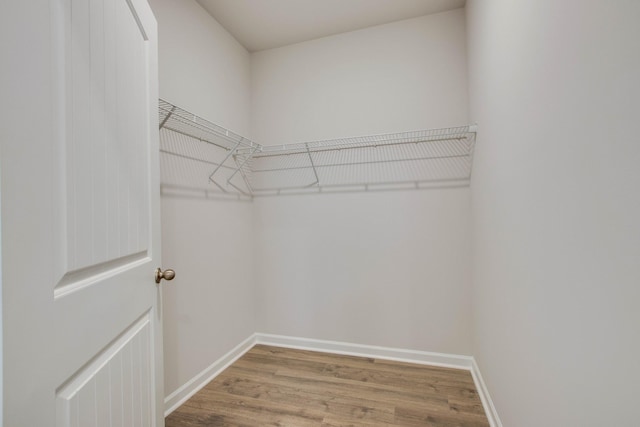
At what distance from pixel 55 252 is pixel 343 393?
1.75m

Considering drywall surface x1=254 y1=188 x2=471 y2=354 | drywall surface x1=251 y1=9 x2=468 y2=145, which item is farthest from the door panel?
drywall surface x1=251 y1=9 x2=468 y2=145

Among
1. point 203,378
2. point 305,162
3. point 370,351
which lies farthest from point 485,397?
point 305,162

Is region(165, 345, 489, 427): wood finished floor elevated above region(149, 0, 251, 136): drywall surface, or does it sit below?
below

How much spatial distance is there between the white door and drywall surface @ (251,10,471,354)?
144cm

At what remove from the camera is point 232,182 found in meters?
2.33

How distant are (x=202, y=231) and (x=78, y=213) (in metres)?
1.27

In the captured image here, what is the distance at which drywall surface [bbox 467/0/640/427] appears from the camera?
0.57 metres

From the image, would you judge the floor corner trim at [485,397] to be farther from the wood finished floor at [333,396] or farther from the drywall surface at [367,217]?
the drywall surface at [367,217]

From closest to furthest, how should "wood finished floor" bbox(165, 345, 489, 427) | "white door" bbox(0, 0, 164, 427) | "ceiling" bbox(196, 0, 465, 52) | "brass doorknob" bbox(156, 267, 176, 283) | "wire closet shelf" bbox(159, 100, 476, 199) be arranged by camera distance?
"white door" bbox(0, 0, 164, 427) → "brass doorknob" bbox(156, 267, 176, 283) → "wood finished floor" bbox(165, 345, 489, 427) → "wire closet shelf" bbox(159, 100, 476, 199) → "ceiling" bbox(196, 0, 465, 52)

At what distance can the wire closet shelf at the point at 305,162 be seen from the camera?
1.82 m

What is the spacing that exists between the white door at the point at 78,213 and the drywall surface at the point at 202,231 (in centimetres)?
64

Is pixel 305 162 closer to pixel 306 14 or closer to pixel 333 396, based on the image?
pixel 306 14

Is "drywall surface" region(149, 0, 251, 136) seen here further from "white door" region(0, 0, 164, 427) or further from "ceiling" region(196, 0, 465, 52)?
"white door" region(0, 0, 164, 427)

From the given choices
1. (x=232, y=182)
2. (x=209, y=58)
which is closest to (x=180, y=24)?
(x=209, y=58)
